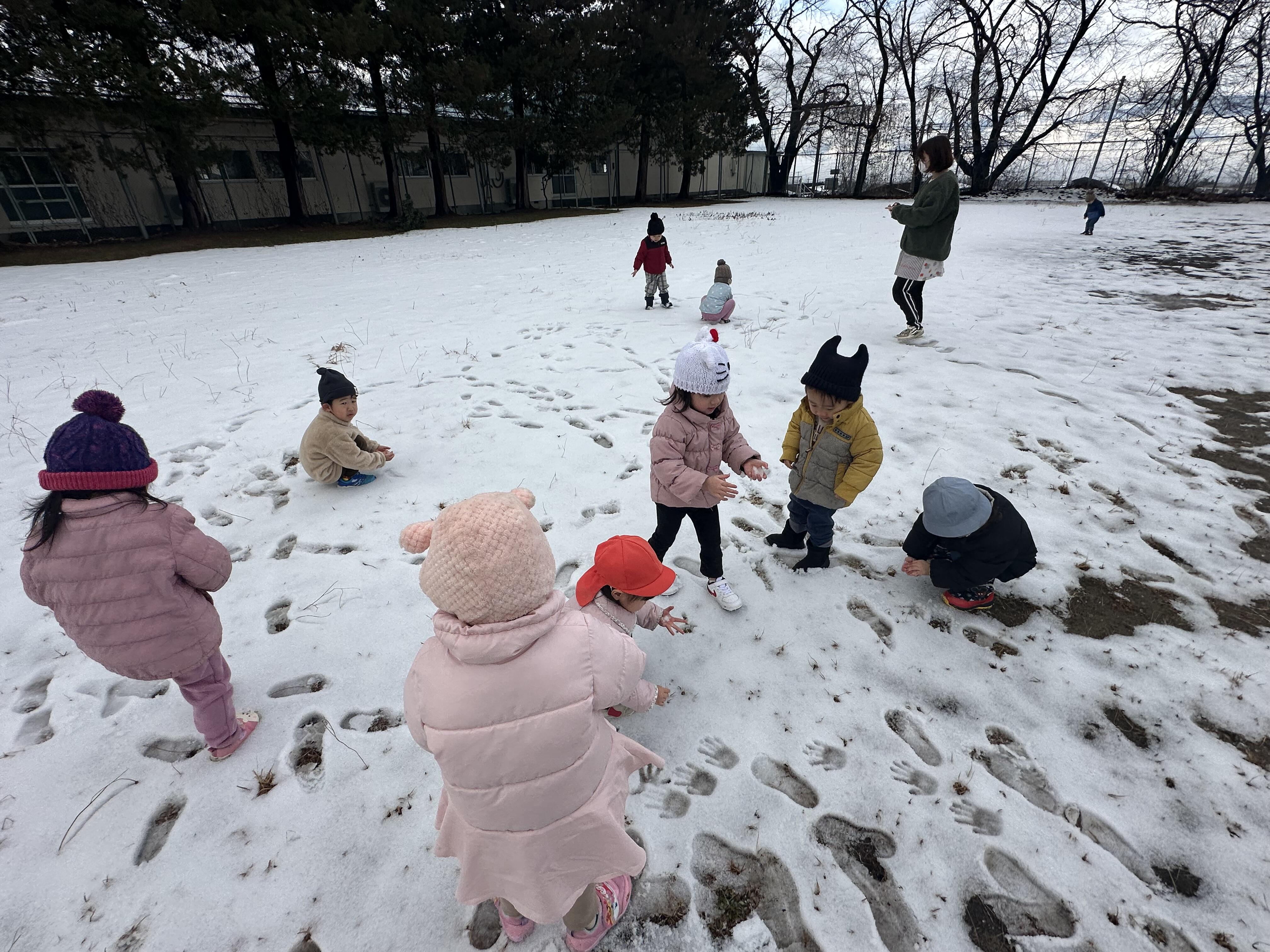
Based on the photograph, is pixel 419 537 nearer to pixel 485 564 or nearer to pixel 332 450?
pixel 485 564

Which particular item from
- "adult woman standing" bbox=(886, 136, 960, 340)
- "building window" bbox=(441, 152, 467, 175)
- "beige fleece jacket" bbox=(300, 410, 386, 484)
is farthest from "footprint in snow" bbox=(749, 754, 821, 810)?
"building window" bbox=(441, 152, 467, 175)

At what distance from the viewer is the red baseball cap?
2.04 m

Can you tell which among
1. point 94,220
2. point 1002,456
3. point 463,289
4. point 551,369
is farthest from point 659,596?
point 94,220

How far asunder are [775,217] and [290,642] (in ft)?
76.5

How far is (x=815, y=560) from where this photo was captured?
3.33 m

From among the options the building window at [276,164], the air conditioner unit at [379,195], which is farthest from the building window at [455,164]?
the building window at [276,164]

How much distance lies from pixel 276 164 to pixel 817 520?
28436mm

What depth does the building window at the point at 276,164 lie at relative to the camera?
21.8m

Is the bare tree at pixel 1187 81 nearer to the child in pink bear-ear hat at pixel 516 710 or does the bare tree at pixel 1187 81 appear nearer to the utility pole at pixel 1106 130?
the utility pole at pixel 1106 130

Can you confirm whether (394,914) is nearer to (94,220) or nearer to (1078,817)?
(1078,817)

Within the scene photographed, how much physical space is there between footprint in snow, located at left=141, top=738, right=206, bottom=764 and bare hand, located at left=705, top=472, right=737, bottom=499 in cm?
261

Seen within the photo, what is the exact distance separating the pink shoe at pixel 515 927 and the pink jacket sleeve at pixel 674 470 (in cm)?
179

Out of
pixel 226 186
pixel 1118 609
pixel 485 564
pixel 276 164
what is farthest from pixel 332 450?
pixel 276 164

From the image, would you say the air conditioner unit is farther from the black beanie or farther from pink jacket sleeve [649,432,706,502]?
the black beanie
